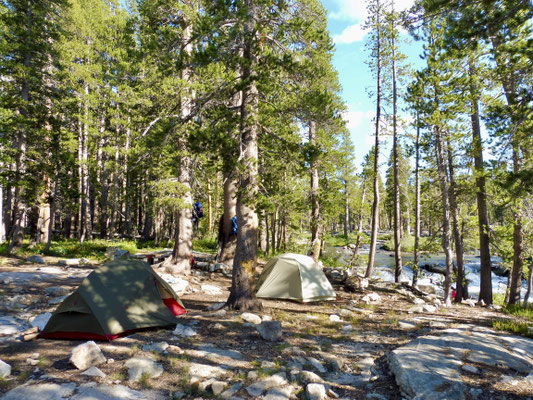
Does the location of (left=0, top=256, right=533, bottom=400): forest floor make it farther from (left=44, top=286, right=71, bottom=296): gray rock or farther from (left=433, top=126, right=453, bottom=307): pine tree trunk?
(left=433, top=126, right=453, bottom=307): pine tree trunk

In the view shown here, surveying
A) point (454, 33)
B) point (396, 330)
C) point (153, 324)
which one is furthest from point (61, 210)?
point (454, 33)

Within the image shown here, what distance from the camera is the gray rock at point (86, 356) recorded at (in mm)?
4766

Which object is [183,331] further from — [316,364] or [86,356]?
[316,364]

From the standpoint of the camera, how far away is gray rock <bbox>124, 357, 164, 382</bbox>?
468 cm

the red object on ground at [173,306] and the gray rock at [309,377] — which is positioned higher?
the red object on ground at [173,306]

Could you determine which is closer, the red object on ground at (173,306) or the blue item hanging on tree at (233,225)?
the red object on ground at (173,306)

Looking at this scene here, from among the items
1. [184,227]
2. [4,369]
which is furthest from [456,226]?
[4,369]

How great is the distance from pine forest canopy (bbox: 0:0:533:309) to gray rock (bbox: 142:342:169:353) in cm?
284

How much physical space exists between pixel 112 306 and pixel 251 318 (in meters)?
3.18

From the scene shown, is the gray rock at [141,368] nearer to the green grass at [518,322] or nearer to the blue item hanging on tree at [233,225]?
the green grass at [518,322]

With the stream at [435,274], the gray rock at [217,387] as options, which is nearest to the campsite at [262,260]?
the gray rock at [217,387]

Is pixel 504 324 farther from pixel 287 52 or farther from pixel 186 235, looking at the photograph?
pixel 186 235

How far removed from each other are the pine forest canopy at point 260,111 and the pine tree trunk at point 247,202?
0.12ft

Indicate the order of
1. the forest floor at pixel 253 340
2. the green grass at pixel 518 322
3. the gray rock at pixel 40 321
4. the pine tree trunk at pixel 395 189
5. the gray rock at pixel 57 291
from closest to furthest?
the forest floor at pixel 253 340
the gray rock at pixel 40 321
the green grass at pixel 518 322
the gray rock at pixel 57 291
the pine tree trunk at pixel 395 189
